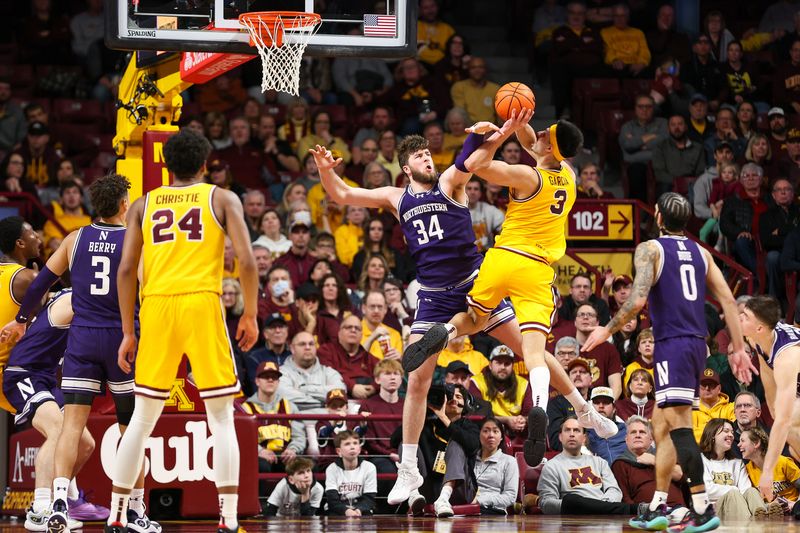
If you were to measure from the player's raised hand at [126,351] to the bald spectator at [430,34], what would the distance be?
12388 millimetres

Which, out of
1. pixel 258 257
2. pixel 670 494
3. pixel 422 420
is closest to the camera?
pixel 422 420

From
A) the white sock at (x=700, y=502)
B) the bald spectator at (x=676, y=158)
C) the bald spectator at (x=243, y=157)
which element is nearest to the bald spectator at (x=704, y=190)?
the bald spectator at (x=676, y=158)

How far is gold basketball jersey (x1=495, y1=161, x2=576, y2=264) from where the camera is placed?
10156 mm

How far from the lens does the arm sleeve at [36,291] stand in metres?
9.27

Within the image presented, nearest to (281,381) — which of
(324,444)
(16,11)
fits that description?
(324,444)

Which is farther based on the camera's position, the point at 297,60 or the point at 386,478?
the point at 386,478

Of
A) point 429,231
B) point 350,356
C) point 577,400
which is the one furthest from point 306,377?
point 577,400

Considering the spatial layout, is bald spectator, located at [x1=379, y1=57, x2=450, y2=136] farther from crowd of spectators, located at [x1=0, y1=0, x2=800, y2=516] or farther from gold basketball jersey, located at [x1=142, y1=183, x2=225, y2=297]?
gold basketball jersey, located at [x1=142, y1=183, x2=225, y2=297]

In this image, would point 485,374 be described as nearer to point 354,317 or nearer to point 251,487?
point 354,317

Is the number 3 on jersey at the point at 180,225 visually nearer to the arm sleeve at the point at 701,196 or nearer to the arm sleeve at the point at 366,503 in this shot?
the arm sleeve at the point at 366,503

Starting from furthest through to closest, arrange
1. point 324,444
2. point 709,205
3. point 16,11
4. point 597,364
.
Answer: point 16,11
point 709,205
point 597,364
point 324,444

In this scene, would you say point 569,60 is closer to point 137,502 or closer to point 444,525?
point 444,525

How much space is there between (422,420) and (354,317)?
11.3 feet

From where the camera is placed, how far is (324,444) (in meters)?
13.1
